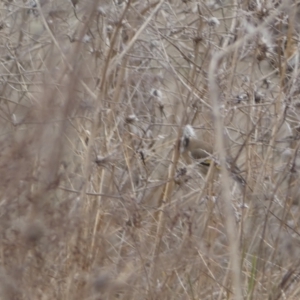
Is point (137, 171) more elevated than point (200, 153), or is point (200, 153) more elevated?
point (200, 153)

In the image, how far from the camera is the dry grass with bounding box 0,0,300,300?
1699mm

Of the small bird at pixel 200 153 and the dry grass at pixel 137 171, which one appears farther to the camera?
the small bird at pixel 200 153

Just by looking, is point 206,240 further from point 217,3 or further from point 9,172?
point 217,3

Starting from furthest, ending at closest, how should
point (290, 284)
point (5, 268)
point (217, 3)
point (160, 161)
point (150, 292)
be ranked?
1. point (217, 3)
2. point (160, 161)
3. point (290, 284)
4. point (150, 292)
5. point (5, 268)

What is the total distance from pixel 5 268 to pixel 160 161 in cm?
109

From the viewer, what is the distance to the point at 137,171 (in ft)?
9.01

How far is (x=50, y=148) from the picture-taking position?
1.51 metres

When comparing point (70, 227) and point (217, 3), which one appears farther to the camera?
point (217, 3)

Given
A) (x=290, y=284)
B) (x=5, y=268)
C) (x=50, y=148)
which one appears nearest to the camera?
(x=50, y=148)

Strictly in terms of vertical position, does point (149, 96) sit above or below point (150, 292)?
above

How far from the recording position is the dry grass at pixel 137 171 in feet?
5.57

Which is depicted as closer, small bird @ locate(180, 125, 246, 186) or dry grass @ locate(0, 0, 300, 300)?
dry grass @ locate(0, 0, 300, 300)

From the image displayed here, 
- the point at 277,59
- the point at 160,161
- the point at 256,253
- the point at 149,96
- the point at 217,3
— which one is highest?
the point at 217,3

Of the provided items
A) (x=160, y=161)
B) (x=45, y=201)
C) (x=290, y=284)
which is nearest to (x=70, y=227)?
(x=45, y=201)
